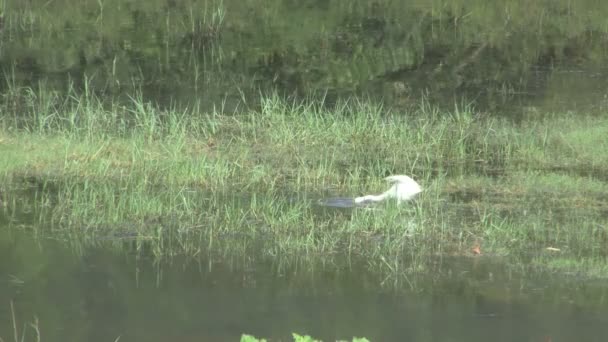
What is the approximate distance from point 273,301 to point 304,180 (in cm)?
239

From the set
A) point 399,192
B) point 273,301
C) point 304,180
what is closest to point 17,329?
point 273,301

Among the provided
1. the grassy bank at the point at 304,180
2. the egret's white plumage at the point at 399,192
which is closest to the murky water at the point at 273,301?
the grassy bank at the point at 304,180

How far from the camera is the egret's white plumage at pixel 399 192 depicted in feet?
23.9

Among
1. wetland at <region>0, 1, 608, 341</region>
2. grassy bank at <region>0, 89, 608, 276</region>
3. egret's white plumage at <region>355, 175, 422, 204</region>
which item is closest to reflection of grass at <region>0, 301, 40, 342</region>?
wetland at <region>0, 1, 608, 341</region>

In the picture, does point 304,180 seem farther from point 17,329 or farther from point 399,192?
point 17,329

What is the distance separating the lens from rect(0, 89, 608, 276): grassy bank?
257 inches

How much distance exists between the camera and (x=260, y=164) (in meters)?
8.26

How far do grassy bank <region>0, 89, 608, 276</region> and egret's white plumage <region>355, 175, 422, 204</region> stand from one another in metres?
0.10

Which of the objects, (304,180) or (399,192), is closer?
(399,192)

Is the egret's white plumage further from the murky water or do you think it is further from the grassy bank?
the murky water

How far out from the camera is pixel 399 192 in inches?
289

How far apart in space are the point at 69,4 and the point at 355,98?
18.9 feet

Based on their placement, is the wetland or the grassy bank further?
the grassy bank

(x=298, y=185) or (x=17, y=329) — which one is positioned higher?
(x=17, y=329)
